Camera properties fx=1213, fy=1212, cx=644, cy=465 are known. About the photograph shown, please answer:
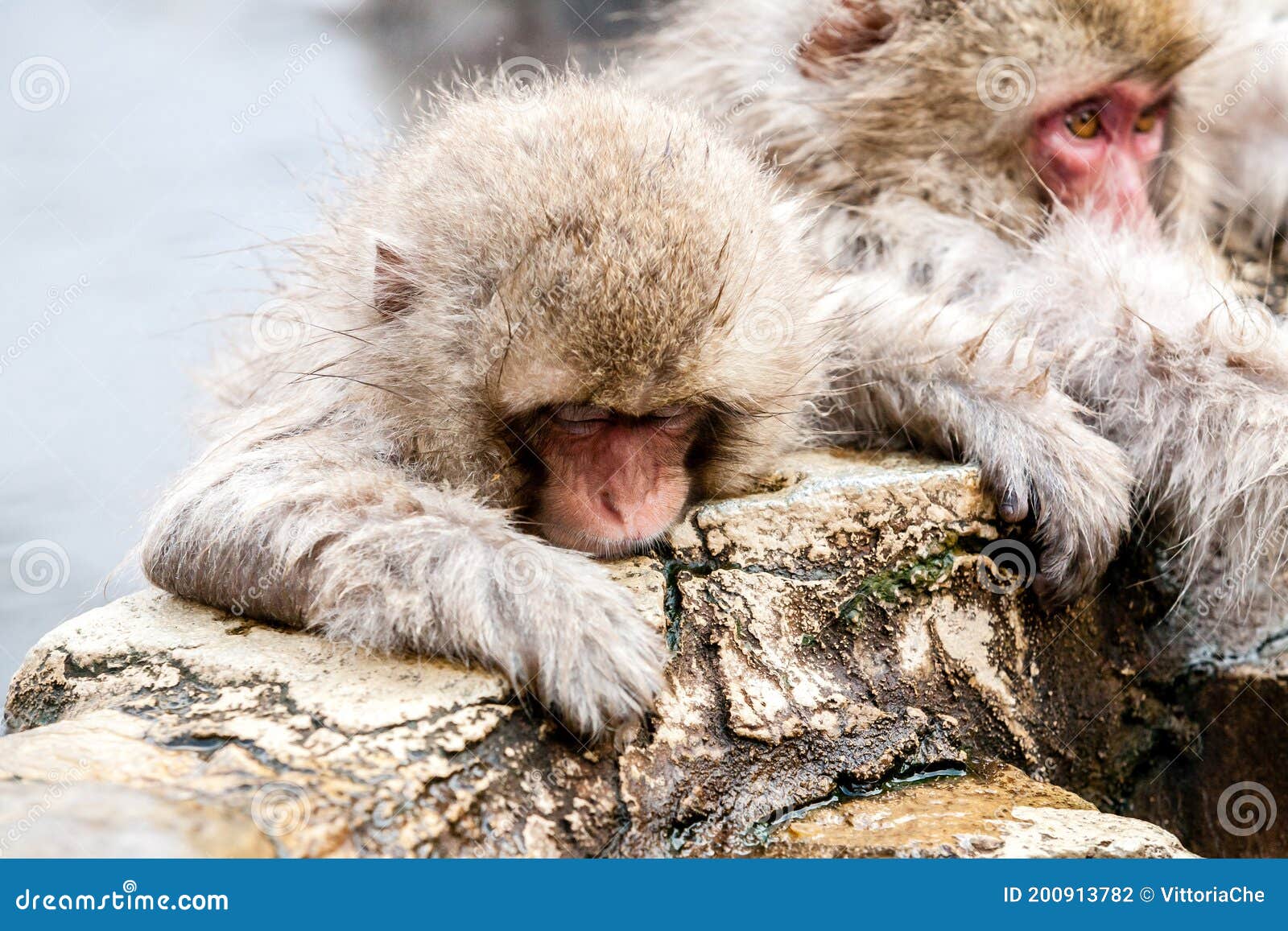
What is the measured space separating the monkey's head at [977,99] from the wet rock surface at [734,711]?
1.45 meters

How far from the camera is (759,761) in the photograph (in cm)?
259

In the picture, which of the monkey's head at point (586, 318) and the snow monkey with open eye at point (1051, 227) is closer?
the monkey's head at point (586, 318)

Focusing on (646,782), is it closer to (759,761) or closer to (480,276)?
(759,761)

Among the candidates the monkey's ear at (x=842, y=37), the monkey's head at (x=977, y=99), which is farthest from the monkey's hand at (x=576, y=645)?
the monkey's ear at (x=842, y=37)

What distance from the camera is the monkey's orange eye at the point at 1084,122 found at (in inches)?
175

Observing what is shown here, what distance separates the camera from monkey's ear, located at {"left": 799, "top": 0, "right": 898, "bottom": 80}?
4.46 m

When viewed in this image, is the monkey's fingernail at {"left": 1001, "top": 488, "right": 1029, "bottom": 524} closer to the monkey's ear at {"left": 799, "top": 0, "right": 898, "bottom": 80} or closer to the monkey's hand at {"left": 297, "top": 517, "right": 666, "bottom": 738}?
the monkey's hand at {"left": 297, "top": 517, "right": 666, "bottom": 738}

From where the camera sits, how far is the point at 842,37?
4496mm

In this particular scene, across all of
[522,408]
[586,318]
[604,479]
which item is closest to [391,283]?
[522,408]

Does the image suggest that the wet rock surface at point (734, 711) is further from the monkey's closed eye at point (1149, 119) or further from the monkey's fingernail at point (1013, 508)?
the monkey's closed eye at point (1149, 119)

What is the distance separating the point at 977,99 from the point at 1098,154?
0.52 metres

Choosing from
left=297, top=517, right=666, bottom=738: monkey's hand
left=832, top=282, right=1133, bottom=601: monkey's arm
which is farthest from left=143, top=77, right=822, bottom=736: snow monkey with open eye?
left=832, top=282, right=1133, bottom=601: monkey's arm

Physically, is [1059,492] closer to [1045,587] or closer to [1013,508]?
[1013,508]

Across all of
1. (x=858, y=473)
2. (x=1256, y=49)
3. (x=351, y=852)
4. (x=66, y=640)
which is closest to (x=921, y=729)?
(x=858, y=473)
